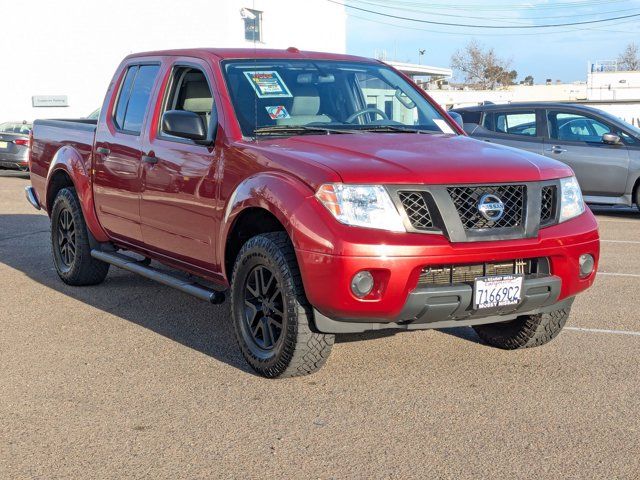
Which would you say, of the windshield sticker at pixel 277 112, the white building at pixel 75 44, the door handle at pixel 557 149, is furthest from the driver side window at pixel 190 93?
the white building at pixel 75 44

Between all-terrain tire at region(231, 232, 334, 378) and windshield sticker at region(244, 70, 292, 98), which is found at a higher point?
windshield sticker at region(244, 70, 292, 98)

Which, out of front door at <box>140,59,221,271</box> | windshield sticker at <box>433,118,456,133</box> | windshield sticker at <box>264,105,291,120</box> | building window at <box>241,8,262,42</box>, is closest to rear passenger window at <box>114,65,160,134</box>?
front door at <box>140,59,221,271</box>

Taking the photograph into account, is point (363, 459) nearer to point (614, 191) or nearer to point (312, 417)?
point (312, 417)

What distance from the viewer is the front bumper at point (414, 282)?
4594 millimetres

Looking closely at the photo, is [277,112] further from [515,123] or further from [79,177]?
[515,123]

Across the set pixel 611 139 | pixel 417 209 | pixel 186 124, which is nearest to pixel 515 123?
pixel 611 139

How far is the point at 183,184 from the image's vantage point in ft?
19.4

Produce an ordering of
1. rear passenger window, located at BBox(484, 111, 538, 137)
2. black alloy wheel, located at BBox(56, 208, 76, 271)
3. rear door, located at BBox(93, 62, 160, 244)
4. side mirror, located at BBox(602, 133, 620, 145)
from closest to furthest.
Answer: rear door, located at BBox(93, 62, 160, 244) → black alloy wheel, located at BBox(56, 208, 76, 271) → side mirror, located at BBox(602, 133, 620, 145) → rear passenger window, located at BBox(484, 111, 538, 137)

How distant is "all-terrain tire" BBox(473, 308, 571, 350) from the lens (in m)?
5.66

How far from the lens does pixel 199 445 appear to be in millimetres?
4223

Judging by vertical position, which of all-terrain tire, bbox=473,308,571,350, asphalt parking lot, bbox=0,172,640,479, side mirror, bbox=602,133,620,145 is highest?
side mirror, bbox=602,133,620,145

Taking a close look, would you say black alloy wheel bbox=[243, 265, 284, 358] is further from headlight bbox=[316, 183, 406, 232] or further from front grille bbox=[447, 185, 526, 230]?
front grille bbox=[447, 185, 526, 230]

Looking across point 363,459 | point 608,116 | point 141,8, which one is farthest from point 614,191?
point 141,8

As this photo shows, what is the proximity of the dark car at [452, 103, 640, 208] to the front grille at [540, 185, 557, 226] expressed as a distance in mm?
8012
